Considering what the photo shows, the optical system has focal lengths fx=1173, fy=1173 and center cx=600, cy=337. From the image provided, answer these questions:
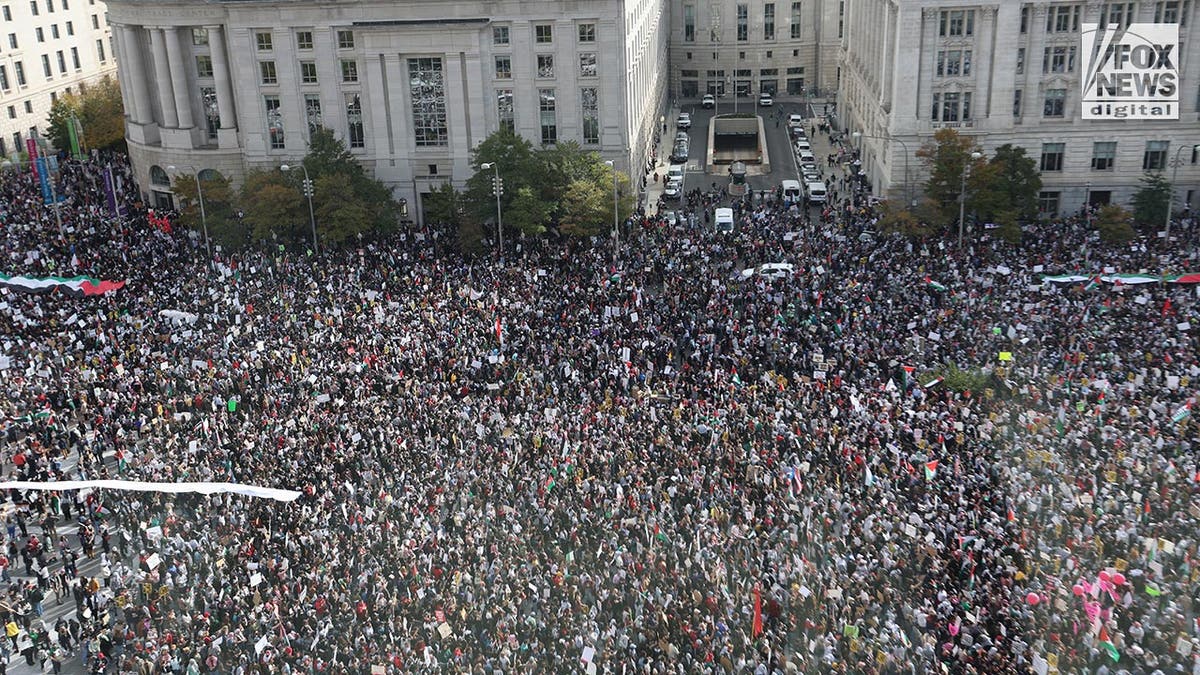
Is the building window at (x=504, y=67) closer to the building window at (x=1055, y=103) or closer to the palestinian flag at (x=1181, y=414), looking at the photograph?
the building window at (x=1055, y=103)

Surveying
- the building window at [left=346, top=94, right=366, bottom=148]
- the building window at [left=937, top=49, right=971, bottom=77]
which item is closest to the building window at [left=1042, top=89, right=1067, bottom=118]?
the building window at [left=937, top=49, right=971, bottom=77]

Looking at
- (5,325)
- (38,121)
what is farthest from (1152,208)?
(38,121)

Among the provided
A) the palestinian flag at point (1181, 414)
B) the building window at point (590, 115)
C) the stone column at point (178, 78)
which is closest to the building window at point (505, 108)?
the building window at point (590, 115)

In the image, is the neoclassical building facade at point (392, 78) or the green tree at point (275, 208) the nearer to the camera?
the green tree at point (275, 208)

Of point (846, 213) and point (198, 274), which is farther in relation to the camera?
point (846, 213)

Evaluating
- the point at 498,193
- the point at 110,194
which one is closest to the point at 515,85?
the point at 498,193

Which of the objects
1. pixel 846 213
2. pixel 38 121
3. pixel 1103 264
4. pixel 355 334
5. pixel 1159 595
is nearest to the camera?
pixel 1159 595

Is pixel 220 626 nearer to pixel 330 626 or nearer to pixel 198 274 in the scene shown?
pixel 330 626
